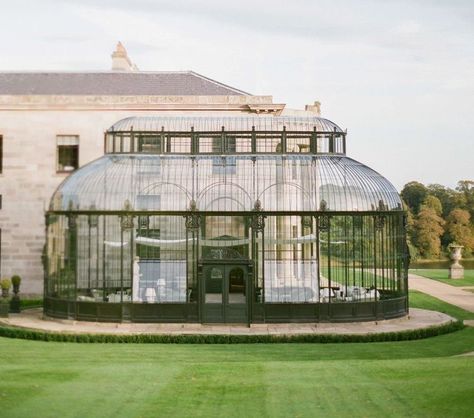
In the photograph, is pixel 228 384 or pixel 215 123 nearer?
pixel 228 384

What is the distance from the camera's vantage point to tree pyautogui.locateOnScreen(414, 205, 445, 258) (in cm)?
8871

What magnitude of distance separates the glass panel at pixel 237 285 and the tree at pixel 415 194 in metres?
80.4

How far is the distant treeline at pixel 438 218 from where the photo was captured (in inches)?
3514

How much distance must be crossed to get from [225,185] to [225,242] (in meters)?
2.21

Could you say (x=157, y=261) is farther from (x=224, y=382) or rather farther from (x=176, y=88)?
(x=176, y=88)

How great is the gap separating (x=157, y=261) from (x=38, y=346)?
552cm

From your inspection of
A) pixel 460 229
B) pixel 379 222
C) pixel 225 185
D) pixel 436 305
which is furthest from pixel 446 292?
Result: pixel 460 229

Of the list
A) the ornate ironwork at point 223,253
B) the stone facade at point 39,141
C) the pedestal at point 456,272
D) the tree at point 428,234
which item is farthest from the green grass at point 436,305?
the tree at point 428,234

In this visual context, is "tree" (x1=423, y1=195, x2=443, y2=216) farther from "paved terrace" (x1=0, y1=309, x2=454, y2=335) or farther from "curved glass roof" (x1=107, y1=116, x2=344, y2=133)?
"paved terrace" (x1=0, y1=309, x2=454, y2=335)

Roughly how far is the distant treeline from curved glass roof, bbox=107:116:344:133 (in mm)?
50039

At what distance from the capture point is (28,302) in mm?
34094

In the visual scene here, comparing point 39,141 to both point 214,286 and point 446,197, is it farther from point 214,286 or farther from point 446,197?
point 446,197

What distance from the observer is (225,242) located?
86.3 ft

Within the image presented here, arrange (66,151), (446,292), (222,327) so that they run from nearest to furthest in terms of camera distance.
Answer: (222,327) → (66,151) → (446,292)
